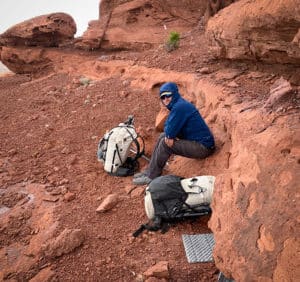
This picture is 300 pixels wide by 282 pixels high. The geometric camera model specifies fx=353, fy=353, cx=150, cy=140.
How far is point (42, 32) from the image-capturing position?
12617 millimetres

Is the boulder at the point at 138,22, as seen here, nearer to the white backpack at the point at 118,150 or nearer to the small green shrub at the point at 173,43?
the small green shrub at the point at 173,43

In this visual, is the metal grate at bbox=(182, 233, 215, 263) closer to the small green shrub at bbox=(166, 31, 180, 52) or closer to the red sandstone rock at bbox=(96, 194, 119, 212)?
the red sandstone rock at bbox=(96, 194, 119, 212)

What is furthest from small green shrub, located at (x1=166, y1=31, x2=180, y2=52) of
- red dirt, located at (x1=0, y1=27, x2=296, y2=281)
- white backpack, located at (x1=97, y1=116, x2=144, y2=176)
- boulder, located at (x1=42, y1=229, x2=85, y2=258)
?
boulder, located at (x1=42, y1=229, x2=85, y2=258)

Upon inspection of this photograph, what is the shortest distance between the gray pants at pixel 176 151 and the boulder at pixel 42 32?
30.7 feet

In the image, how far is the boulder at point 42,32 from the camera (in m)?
12.5

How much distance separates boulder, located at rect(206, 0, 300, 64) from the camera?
451 cm

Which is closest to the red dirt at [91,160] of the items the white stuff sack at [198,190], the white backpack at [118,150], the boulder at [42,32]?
the white backpack at [118,150]

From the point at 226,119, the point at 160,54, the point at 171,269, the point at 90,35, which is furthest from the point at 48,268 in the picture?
the point at 90,35

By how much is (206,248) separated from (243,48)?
3.53m

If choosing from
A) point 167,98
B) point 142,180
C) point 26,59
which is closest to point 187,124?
point 167,98

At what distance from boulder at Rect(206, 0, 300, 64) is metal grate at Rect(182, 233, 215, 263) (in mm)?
2560

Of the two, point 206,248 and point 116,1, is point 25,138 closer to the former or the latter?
point 206,248

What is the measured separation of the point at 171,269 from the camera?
330 cm

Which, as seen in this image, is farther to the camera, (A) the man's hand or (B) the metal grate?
(A) the man's hand
